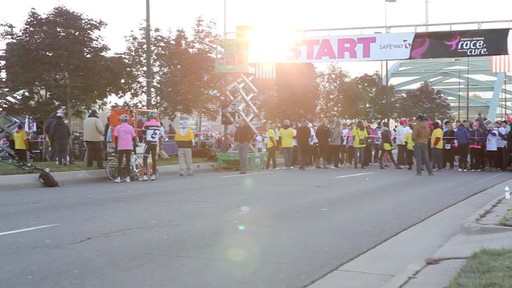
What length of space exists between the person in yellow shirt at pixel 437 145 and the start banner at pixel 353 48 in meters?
4.31

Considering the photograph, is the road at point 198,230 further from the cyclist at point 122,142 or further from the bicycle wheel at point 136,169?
the bicycle wheel at point 136,169

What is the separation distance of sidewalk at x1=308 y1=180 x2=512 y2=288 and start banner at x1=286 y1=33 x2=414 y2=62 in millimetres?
15583

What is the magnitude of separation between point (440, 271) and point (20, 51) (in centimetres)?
1979

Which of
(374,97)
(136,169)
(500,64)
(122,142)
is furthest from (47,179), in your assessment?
(374,97)

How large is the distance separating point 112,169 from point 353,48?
12.5 metres

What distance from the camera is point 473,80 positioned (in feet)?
334

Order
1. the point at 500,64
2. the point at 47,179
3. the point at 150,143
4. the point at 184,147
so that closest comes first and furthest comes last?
the point at 47,179
the point at 150,143
the point at 184,147
the point at 500,64

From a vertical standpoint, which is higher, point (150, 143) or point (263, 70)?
point (263, 70)

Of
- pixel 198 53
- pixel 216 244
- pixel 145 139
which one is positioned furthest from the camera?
pixel 198 53

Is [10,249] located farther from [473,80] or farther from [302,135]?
[473,80]

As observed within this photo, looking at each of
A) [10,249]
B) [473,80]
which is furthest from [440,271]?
[473,80]

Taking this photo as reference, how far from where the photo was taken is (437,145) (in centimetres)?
2220

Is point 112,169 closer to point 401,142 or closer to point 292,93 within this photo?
point 401,142

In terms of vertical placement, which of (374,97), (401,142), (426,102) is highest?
(426,102)
